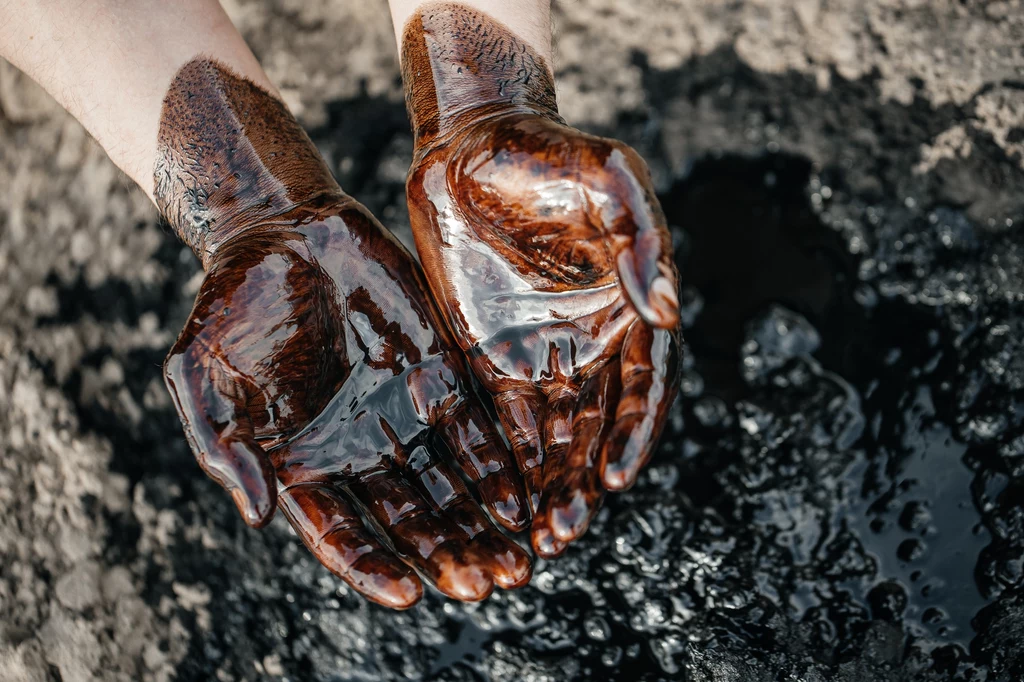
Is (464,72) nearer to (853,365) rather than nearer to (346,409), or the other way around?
(346,409)

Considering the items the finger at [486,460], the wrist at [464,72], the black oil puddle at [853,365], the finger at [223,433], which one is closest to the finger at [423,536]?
the finger at [486,460]

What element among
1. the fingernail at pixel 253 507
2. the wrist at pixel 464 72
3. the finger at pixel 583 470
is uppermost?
the wrist at pixel 464 72

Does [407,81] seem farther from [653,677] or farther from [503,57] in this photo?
[653,677]

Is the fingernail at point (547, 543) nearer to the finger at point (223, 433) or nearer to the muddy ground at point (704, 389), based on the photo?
the finger at point (223, 433)

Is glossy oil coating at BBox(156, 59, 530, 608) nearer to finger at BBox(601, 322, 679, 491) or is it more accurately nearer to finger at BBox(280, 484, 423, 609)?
finger at BBox(280, 484, 423, 609)

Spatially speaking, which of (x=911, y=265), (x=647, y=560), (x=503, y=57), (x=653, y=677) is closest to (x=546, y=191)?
(x=503, y=57)

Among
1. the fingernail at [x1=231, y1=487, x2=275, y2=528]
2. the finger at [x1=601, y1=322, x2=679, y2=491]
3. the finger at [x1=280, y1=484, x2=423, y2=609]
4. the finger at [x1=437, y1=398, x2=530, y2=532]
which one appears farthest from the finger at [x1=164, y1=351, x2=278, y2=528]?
the finger at [x1=601, y1=322, x2=679, y2=491]

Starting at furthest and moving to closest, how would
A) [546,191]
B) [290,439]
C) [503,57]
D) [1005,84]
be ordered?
[1005,84] → [503,57] → [290,439] → [546,191]

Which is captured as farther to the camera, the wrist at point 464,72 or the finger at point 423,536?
the wrist at point 464,72

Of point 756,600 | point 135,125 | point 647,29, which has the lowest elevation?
point 756,600
